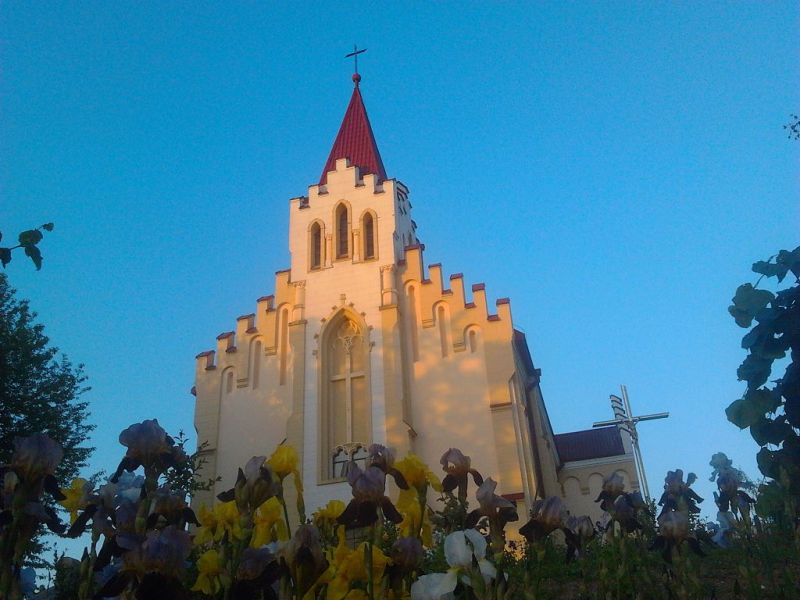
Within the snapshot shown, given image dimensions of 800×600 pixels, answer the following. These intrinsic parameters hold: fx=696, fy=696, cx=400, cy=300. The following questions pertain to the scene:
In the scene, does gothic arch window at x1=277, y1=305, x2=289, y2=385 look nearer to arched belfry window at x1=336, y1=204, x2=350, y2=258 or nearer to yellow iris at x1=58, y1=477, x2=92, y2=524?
arched belfry window at x1=336, y1=204, x2=350, y2=258

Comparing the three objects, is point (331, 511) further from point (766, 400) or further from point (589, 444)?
point (589, 444)

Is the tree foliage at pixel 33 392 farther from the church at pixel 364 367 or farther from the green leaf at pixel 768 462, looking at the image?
the green leaf at pixel 768 462

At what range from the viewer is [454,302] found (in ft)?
71.1

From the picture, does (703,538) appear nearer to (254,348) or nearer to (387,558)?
(387,558)

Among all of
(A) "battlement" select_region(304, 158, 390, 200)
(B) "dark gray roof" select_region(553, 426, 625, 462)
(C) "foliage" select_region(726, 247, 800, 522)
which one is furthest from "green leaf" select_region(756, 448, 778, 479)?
(B) "dark gray roof" select_region(553, 426, 625, 462)

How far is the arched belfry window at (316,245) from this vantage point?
23.5m

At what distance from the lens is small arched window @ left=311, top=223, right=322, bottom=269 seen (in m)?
23.5

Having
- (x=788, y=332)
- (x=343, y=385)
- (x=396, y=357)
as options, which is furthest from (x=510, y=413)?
(x=788, y=332)

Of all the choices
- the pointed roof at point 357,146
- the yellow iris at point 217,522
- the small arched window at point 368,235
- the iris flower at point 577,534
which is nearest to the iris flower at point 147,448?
the yellow iris at point 217,522

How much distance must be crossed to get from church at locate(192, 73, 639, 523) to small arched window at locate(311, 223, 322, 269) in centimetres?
4

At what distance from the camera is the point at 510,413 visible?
1909cm

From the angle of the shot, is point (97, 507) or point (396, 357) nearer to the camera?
point (97, 507)

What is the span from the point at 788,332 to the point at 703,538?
4.54 feet

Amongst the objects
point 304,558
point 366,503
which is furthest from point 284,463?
point 304,558
